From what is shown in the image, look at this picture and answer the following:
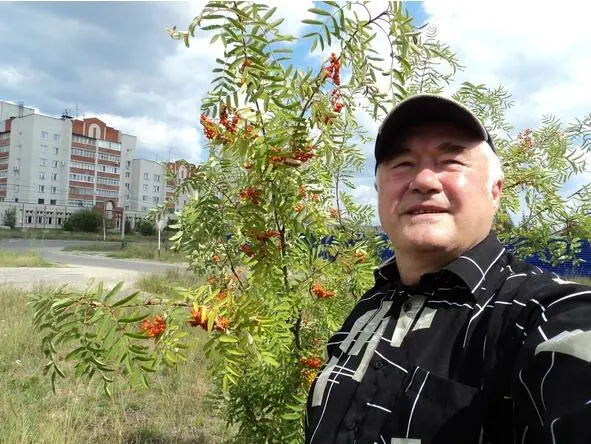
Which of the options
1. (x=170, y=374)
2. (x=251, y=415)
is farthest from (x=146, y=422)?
(x=251, y=415)

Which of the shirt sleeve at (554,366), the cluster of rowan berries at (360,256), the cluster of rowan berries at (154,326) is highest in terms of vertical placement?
the cluster of rowan berries at (360,256)

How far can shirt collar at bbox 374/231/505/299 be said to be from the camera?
3.33 feet

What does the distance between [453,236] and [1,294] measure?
33.8 ft

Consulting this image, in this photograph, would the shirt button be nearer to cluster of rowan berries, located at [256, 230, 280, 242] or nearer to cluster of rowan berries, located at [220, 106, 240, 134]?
cluster of rowan berries, located at [256, 230, 280, 242]

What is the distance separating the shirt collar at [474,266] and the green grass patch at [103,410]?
84.4 inches

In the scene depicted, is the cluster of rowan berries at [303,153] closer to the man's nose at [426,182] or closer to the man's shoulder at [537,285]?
the man's nose at [426,182]

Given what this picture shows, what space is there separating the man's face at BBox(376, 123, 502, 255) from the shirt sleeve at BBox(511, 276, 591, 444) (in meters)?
0.29

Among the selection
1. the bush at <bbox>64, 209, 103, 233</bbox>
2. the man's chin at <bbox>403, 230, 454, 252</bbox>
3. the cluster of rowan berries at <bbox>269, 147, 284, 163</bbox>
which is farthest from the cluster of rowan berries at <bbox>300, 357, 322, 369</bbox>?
the bush at <bbox>64, 209, 103, 233</bbox>

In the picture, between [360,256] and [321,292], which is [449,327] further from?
[360,256]

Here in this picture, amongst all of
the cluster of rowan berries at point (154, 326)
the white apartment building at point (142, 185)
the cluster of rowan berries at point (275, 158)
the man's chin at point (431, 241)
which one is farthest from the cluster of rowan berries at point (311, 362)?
the white apartment building at point (142, 185)

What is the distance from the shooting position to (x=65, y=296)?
1376mm

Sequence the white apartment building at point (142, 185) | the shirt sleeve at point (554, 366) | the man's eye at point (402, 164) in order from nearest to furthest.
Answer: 1. the shirt sleeve at point (554, 366)
2. the man's eye at point (402, 164)
3. the white apartment building at point (142, 185)

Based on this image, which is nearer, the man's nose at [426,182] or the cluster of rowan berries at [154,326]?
the man's nose at [426,182]

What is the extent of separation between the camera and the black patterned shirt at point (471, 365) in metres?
0.72
